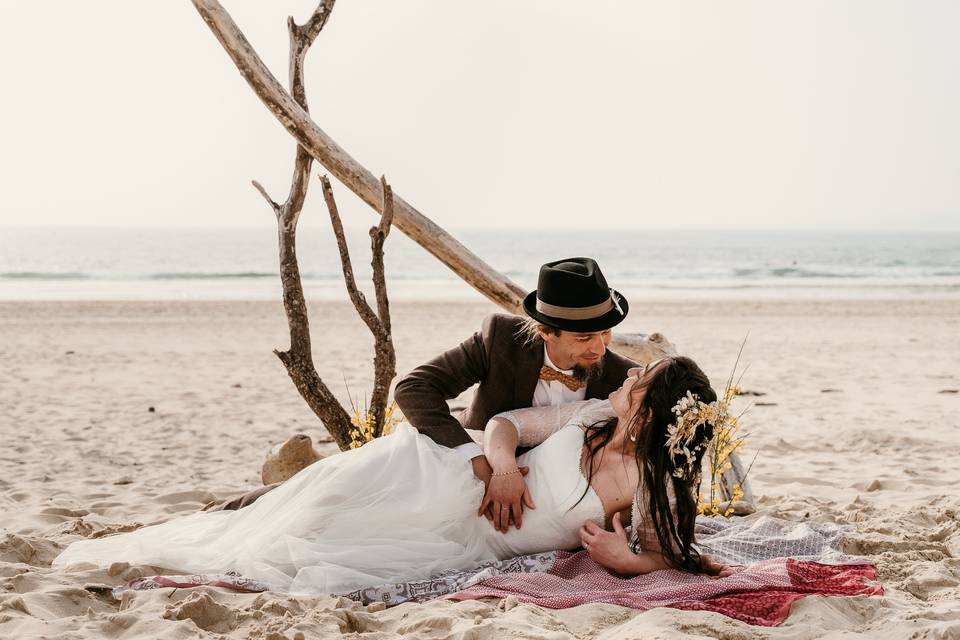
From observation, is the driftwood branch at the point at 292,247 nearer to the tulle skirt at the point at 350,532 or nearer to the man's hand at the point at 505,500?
the tulle skirt at the point at 350,532

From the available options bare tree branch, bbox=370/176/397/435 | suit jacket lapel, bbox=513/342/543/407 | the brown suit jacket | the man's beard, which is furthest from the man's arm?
bare tree branch, bbox=370/176/397/435

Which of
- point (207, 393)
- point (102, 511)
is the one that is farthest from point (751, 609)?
point (207, 393)

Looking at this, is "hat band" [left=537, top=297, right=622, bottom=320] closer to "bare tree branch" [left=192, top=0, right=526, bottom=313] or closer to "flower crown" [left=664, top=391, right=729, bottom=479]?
"flower crown" [left=664, top=391, right=729, bottom=479]

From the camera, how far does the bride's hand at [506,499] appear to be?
3840 mm

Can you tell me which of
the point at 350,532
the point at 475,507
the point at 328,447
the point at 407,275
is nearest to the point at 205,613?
the point at 350,532

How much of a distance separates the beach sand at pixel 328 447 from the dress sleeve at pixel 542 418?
85 centimetres

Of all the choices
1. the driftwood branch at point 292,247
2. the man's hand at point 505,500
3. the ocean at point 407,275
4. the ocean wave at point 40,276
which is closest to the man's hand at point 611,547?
the man's hand at point 505,500

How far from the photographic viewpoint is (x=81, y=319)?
17531mm

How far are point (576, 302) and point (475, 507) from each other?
94cm

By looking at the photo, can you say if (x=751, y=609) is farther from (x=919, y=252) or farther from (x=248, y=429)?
(x=919, y=252)

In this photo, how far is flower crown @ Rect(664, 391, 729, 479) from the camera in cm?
354

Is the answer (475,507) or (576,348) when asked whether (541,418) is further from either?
(475,507)

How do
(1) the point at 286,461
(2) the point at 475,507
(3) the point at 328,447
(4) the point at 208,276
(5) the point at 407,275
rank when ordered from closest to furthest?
1. (2) the point at 475,507
2. (1) the point at 286,461
3. (3) the point at 328,447
4. (4) the point at 208,276
5. (5) the point at 407,275

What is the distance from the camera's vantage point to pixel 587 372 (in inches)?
166
